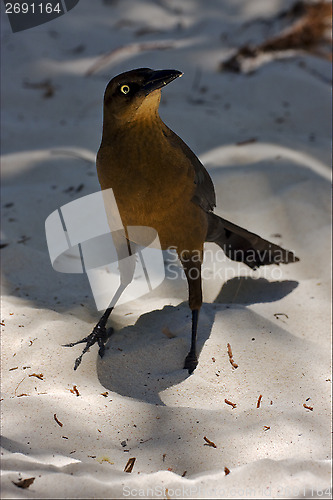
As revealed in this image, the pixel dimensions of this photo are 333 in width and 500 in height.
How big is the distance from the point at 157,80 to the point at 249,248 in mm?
1195

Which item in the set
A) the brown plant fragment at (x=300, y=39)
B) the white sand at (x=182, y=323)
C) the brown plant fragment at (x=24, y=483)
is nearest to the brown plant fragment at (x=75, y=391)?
the white sand at (x=182, y=323)

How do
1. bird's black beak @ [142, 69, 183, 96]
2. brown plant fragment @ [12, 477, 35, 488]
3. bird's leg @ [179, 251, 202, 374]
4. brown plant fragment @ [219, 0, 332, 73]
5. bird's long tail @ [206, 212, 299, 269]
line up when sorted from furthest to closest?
brown plant fragment @ [219, 0, 332, 73] → bird's long tail @ [206, 212, 299, 269] → bird's leg @ [179, 251, 202, 374] → bird's black beak @ [142, 69, 183, 96] → brown plant fragment @ [12, 477, 35, 488]

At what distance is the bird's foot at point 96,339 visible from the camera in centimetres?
236

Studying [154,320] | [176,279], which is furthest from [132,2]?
[154,320]

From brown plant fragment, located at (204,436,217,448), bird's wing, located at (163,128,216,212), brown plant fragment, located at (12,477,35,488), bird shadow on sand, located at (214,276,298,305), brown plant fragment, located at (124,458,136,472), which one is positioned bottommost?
bird shadow on sand, located at (214,276,298,305)

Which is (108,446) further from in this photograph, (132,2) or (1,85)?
(132,2)

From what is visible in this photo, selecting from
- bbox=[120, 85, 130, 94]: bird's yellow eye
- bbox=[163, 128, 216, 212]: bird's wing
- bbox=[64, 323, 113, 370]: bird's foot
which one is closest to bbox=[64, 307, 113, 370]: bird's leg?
bbox=[64, 323, 113, 370]: bird's foot

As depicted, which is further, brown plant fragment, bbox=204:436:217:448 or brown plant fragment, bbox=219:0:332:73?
brown plant fragment, bbox=219:0:332:73

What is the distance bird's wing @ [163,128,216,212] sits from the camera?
2.36m

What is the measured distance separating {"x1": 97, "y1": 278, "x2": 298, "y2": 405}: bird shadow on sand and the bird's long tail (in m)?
0.21

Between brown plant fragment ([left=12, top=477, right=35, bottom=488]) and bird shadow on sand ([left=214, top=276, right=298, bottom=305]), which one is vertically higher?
brown plant fragment ([left=12, top=477, right=35, bottom=488])

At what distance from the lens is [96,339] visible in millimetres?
2430

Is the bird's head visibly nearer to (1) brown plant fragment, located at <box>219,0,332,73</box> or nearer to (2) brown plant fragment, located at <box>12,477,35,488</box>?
(2) brown plant fragment, located at <box>12,477,35,488</box>

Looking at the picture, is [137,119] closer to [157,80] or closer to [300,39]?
[157,80]
